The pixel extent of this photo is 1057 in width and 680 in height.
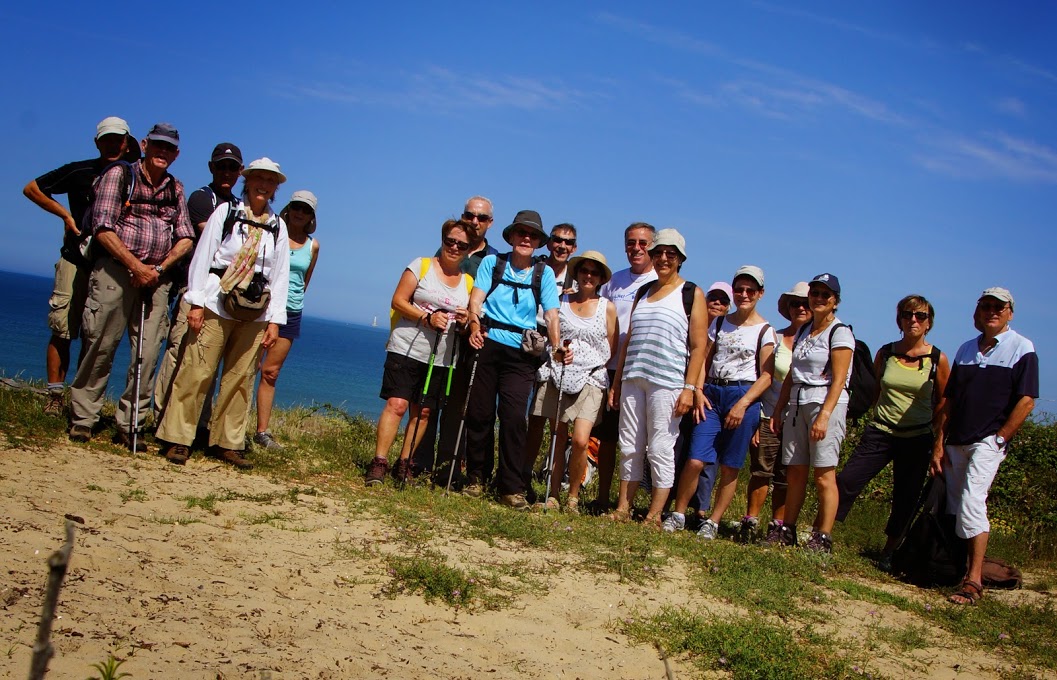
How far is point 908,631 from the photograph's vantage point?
5.23 meters

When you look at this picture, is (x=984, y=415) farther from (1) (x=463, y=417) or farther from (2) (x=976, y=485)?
(1) (x=463, y=417)

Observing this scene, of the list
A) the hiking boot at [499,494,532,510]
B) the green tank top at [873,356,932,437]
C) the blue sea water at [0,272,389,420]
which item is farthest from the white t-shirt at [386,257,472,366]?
the blue sea water at [0,272,389,420]

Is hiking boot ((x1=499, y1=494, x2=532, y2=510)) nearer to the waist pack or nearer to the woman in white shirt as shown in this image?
the woman in white shirt

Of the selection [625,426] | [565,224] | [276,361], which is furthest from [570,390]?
[276,361]

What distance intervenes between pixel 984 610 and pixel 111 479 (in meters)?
5.86

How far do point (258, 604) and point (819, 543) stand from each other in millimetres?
4379

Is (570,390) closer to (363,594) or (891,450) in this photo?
(891,450)

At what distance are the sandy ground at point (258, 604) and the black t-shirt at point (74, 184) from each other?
1.91m

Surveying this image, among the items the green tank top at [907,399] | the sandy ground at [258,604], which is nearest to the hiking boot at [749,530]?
the green tank top at [907,399]

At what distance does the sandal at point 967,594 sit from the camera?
6043 mm

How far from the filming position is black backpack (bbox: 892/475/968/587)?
6398mm

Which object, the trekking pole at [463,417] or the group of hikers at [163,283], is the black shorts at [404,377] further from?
the group of hikers at [163,283]

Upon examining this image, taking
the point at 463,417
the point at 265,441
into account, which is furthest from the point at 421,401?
the point at 265,441

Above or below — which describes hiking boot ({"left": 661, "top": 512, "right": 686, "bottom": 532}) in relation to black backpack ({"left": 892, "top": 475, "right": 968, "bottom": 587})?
below
